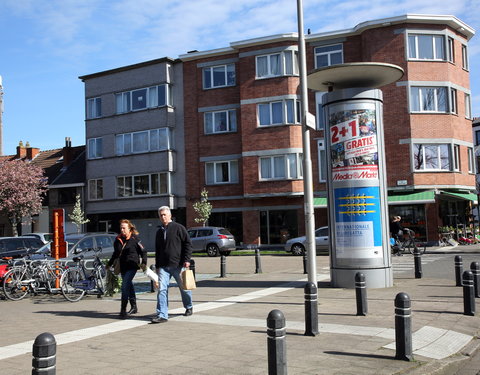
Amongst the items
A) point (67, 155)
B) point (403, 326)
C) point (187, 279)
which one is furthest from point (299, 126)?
point (403, 326)

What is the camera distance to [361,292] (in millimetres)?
8617

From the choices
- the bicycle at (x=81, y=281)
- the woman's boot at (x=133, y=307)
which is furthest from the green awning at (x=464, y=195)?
the woman's boot at (x=133, y=307)

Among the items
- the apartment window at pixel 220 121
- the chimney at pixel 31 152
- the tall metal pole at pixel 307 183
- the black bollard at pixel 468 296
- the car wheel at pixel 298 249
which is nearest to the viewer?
the black bollard at pixel 468 296

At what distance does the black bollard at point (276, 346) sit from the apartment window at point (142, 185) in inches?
1195

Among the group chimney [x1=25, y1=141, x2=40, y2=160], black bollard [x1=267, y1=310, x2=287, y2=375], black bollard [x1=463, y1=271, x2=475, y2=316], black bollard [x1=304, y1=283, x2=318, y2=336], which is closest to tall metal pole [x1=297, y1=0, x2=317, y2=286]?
black bollard [x1=463, y1=271, x2=475, y2=316]

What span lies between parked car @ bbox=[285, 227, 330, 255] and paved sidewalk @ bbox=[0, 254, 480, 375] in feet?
38.8

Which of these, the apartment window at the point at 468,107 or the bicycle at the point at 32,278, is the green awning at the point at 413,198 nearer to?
the apartment window at the point at 468,107

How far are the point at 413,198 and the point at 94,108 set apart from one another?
23.8 m

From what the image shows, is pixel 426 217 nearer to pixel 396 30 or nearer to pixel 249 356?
pixel 396 30

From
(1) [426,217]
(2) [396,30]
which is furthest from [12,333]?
(2) [396,30]

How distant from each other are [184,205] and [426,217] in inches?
611

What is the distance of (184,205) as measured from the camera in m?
35.2

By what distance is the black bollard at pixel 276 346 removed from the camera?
4.98m

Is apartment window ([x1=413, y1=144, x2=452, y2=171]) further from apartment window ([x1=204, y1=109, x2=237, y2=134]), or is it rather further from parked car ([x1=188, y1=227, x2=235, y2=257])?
apartment window ([x1=204, y1=109, x2=237, y2=134])
